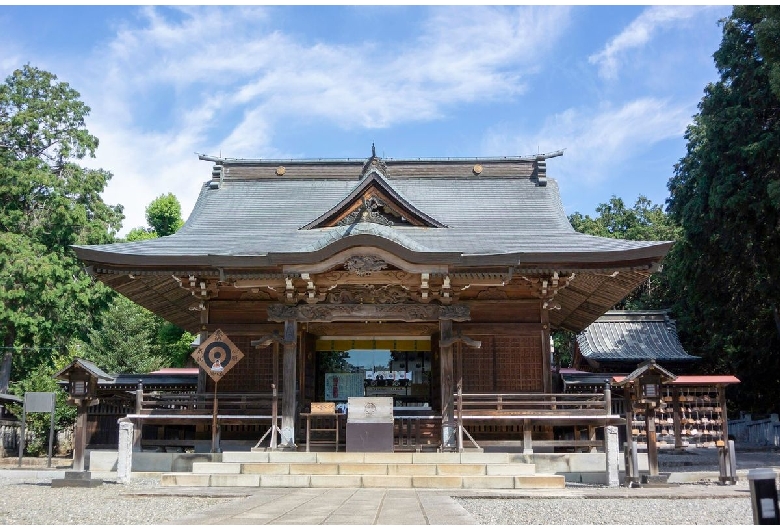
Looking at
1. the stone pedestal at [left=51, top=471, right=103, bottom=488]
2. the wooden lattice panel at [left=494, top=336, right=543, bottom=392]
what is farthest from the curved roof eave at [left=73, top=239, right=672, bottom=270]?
the stone pedestal at [left=51, top=471, right=103, bottom=488]

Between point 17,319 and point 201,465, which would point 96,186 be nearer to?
point 17,319

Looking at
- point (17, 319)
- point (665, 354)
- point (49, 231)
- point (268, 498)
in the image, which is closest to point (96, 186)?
point (49, 231)

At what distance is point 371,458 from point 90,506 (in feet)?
17.8

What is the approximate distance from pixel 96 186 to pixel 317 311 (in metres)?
21.5

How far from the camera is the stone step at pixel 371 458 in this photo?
13102mm

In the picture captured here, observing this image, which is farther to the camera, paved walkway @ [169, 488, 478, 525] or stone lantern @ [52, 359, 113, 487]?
stone lantern @ [52, 359, 113, 487]

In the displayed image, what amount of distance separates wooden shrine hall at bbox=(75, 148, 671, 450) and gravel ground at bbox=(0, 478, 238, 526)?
4.72 meters

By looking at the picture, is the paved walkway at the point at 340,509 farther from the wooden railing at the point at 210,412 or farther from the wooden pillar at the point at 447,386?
the wooden railing at the point at 210,412

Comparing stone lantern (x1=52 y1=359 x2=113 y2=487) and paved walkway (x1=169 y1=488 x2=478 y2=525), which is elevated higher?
stone lantern (x1=52 y1=359 x2=113 y2=487)

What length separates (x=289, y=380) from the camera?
14961 millimetres

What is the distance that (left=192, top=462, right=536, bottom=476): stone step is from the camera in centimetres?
1243

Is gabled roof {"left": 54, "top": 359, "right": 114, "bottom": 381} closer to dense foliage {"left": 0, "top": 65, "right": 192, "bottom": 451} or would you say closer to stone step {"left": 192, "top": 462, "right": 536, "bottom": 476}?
stone step {"left": 192, "top": 462, "right": 536, "bottom": 476}

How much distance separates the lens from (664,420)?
17.5m

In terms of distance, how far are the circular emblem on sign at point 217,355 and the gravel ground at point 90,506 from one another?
3118 millimetres
